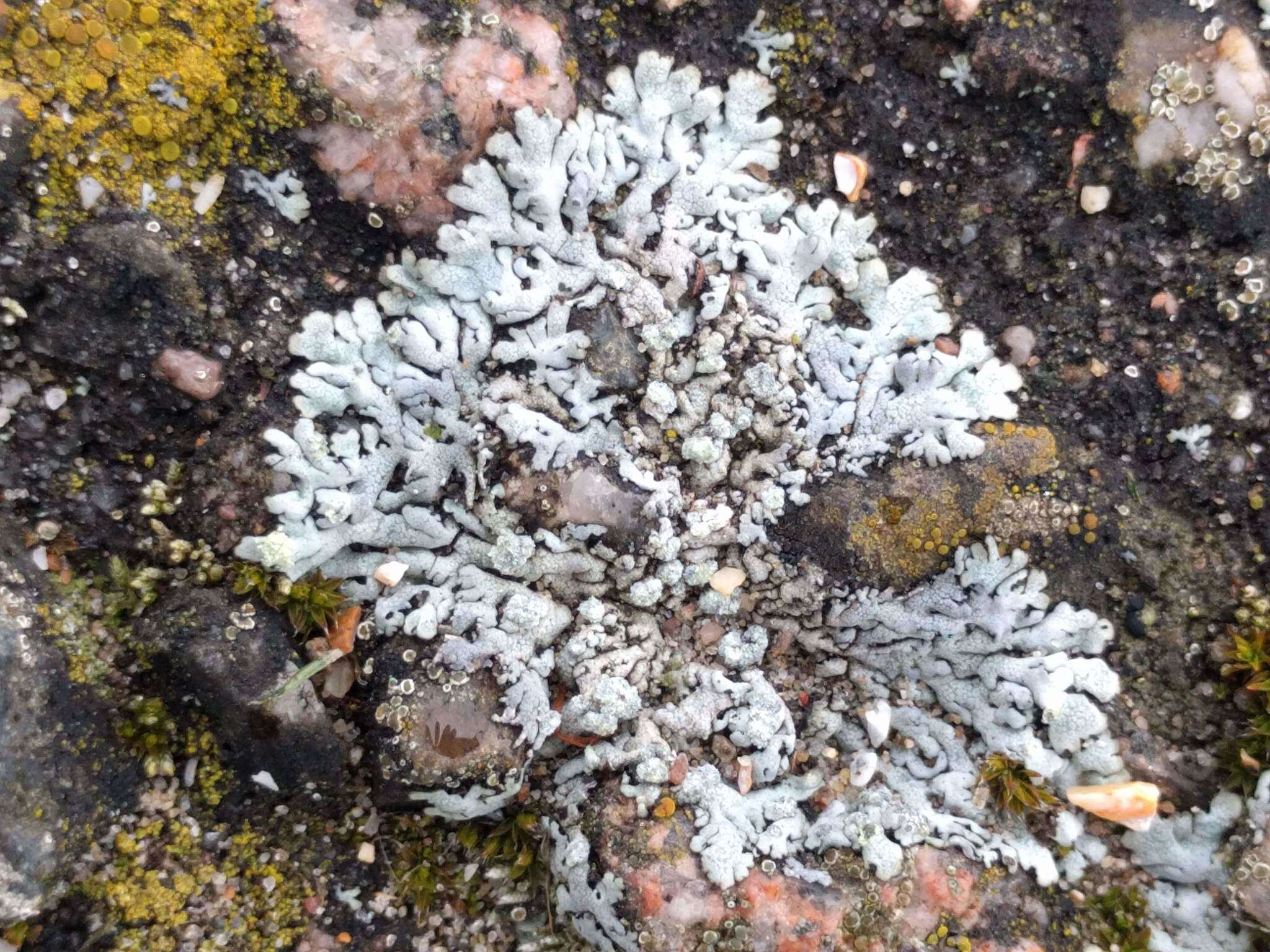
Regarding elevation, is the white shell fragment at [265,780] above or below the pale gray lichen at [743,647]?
below

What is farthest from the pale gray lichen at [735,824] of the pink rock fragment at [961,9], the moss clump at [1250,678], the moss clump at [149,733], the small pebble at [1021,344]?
the pink rock fragment at [961,9]

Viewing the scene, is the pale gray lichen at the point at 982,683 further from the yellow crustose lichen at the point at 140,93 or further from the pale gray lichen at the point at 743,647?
the yellow crustose lichen at the point at 140,93

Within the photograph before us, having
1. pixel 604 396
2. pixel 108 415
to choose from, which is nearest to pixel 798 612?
pixel 604 396

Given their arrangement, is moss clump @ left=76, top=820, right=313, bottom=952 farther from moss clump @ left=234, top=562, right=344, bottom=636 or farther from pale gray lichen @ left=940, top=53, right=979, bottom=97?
pale gray lichen @ left=940, top=53, right=979, bottom=97

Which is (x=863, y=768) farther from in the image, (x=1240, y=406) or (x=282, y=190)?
(x=282, y=190)

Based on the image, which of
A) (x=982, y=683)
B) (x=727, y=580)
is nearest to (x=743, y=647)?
(x=727, y=580)

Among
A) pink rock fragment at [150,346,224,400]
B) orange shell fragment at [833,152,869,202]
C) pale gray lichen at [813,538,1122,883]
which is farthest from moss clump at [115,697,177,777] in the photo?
orange shell fragment at [833,152,869,202]
